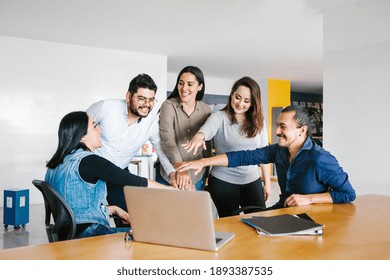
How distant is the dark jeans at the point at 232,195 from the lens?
3.38 meters

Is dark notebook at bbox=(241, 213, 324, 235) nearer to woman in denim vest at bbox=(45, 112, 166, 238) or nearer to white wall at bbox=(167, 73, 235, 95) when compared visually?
woman in denim vest at bbox=(45, 112, 166, 238)

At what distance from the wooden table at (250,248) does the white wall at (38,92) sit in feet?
21.5

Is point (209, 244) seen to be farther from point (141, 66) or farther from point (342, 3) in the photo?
point (141, 66)

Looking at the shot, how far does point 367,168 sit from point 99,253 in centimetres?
427

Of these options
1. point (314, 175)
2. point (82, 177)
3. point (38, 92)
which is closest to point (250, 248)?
point (82, 177)

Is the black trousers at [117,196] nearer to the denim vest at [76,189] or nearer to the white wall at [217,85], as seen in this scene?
the denim vest at [76,189]

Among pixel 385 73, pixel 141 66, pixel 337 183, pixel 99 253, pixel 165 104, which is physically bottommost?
pixel 99 253

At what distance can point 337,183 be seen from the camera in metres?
2.66

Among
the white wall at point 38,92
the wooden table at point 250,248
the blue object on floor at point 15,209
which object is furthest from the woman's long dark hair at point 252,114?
the white wall at point 38,92

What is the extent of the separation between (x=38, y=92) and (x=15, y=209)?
9.38ft

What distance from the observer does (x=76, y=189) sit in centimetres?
223

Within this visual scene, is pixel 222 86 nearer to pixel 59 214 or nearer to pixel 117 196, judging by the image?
pixel 117 196

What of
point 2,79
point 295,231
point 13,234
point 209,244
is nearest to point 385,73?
point 295,231

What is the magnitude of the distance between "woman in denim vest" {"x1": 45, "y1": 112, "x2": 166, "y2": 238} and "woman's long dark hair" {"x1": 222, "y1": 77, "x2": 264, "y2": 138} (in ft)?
4.13
